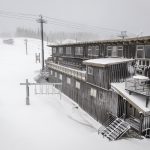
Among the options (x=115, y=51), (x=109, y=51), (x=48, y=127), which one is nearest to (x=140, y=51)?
(x=115, y=51)

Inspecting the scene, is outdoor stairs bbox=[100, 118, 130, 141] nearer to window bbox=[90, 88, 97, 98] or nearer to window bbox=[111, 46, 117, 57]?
window bbox=[90, 88, 97, 98]

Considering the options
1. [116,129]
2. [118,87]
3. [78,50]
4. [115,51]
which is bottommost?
[116,129]

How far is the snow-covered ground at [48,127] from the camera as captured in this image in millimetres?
15750

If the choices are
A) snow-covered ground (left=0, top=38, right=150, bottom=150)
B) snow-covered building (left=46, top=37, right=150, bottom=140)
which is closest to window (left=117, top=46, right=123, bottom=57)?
snow-covered building (left=46, top=37, right=150, bottom=140)

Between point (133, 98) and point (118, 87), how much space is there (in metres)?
2.34

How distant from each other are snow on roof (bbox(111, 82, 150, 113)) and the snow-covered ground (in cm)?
289

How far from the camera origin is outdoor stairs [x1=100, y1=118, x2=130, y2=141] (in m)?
17.0

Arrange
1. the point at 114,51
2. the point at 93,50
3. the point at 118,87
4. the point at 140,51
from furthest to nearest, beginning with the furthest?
the point at 93,50 < the point at 114,51 < the point at 140,51 < the point at 118,87

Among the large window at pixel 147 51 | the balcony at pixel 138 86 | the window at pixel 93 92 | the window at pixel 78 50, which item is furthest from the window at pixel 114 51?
the window at pixel 78 50

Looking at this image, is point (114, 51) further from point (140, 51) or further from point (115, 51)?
point (140, 51)

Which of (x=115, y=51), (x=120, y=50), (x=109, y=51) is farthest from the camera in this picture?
(x=109, y=51)

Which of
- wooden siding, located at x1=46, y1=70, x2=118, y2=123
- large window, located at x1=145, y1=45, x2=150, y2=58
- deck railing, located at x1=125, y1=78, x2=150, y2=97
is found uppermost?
large window, located at x1=145, y1=45, x2=150, y2=58

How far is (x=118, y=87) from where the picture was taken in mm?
18234

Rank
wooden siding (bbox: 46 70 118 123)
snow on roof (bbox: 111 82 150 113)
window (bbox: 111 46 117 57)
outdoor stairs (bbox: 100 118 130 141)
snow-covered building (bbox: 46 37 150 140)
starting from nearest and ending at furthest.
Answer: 1. snow on roof (bbox: 111 82 150 113)
2. snow-covered building (bbox: 46 37 150 140)
3. outdoor stairs (bbox: 100 118 130 141)
4. wooden siding (bbox: 46 70 118 123)
5. window (bbox: 111 46 117 57)
